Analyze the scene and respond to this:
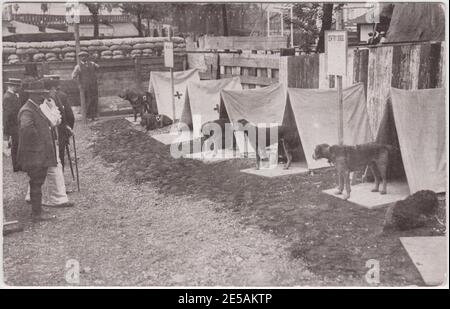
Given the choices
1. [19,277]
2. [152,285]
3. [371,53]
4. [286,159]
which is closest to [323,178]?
[286,159]

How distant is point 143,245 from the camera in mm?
5742

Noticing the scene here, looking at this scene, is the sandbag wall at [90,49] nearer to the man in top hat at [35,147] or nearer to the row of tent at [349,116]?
the row of tent at [349,116]

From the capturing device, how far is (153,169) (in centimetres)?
874

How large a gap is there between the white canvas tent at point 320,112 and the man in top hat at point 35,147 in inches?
144

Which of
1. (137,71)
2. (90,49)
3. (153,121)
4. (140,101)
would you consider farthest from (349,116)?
(90,49)

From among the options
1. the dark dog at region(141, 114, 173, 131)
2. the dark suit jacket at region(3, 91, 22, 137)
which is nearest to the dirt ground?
the dark suit jacket at region(3, 91, 22, 137)

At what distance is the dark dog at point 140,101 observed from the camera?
13391 mm

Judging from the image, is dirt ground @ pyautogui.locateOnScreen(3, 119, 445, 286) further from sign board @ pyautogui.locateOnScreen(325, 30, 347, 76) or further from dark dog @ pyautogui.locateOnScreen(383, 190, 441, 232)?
sign board @ pyautogui.locateOnScreen(325, 30, 347, 76)

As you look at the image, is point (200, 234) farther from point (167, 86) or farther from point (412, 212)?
point (167, 86)

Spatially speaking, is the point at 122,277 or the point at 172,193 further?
the point at 172,193

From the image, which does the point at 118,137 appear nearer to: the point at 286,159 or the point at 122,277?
the point at 286,159

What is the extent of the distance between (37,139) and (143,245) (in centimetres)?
209

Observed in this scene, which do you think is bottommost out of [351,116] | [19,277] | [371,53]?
[19,277]

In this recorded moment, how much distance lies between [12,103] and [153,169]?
2.49 meters
